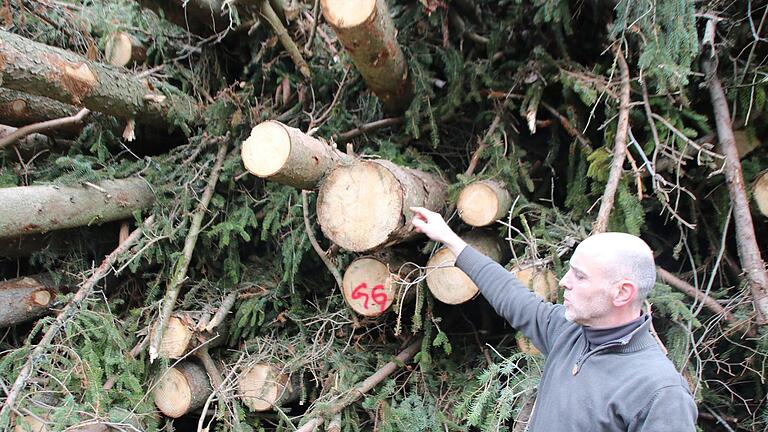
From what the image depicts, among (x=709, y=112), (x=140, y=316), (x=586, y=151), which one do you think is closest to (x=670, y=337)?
(x=586, y=151)

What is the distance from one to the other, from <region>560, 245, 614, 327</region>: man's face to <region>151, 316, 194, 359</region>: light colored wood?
2.22m

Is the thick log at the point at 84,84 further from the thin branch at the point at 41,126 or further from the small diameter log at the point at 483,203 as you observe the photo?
the small diameter log at the point at 483,203

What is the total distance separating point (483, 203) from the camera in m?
2.33

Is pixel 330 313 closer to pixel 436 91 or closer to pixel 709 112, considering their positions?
pixel 436 91

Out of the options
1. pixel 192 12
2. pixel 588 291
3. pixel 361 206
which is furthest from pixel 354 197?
pixel 192 12

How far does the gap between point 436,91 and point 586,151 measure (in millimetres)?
1044

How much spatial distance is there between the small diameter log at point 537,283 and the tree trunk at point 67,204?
2334 millimetres

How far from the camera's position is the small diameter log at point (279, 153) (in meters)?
1.96

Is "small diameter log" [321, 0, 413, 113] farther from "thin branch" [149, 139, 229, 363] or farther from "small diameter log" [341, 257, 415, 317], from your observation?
"thin branch" [149, 139, 229, 363]

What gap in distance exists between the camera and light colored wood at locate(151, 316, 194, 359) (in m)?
2.75

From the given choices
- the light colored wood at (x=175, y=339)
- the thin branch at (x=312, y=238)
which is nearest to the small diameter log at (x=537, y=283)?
the thin branch at (x=312, y=238)

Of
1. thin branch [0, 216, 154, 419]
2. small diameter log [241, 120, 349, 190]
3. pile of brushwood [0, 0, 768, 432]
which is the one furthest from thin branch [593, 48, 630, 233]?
thin branch [0, 216, 154, 419]

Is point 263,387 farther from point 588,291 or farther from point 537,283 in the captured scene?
point 588,291

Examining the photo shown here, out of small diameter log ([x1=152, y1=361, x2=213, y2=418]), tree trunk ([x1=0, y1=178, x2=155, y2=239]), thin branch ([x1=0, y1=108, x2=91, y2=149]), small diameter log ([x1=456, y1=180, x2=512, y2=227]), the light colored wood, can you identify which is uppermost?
thin branch ([x1=0, y1=108, x2=91, y2=149])
